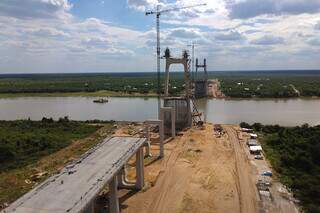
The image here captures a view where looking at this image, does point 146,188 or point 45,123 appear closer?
point 146,188

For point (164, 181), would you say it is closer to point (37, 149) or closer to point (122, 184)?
point (122, 184)

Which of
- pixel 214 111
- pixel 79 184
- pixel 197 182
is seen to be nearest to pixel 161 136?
pixel 197 182

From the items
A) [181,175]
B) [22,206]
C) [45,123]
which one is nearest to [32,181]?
[181,175]

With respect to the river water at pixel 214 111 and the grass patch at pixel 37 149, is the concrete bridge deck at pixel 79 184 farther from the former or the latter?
the river water at pixel 214 111

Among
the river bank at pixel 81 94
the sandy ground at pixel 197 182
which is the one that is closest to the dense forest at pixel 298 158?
the sandy ground at pixel 197 182

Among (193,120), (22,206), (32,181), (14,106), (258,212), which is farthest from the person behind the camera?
(14,106)

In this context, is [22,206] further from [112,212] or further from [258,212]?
[258,212]
